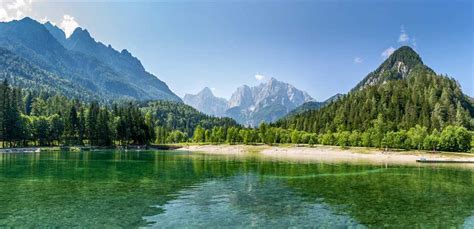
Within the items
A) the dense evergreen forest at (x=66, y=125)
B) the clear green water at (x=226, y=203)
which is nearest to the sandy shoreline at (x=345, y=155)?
the dense evergreen forest at (x=66, y=125)

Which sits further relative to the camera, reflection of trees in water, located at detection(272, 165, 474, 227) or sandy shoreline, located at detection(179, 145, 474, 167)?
sandy shoreline, located at detection(179, 145, 474, 167)

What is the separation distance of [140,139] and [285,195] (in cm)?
15366

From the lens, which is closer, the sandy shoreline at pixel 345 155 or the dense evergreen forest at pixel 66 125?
the sandy shoreline at pixel 345 155

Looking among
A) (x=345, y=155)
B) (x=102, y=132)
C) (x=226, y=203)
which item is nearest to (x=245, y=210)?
(x=226, y=203)

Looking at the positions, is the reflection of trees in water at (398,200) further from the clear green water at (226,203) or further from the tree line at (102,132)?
the tree line at (102,132)

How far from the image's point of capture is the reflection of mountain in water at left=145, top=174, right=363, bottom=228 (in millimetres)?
26781

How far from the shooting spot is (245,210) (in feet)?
104

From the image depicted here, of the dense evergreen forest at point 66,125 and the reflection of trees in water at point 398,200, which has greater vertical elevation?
the dense evergreen forest at point 66,125

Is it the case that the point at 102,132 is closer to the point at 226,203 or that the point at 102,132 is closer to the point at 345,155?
the point at 345,155

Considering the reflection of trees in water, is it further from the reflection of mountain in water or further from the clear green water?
the reflection of mountain in water

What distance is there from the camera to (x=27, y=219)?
85.5 feet

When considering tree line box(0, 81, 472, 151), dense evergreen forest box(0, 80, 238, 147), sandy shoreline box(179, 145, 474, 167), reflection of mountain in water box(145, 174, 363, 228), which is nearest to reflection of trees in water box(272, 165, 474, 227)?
reflection of mountain in water box(145, 174, 363, 228)

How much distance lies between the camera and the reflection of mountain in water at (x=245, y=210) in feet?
87.9

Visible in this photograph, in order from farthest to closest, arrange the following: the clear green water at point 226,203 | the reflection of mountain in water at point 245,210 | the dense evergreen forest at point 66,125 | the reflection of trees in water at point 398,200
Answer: the dense evergreen forest at point 66,125 < the reflection of trees in water at point 398,200 < the clear green water at point 226,203 < the reflection of mountain in water at point 245,210
